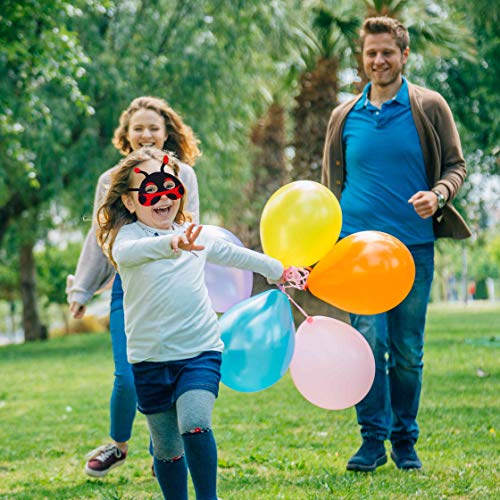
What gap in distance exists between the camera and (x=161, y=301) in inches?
125

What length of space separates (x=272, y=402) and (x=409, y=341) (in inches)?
126

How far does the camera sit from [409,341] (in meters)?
4.25

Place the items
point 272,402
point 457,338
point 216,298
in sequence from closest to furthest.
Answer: point 216,298, point 272,402, point 457,338

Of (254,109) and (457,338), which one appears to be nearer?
(457,338)

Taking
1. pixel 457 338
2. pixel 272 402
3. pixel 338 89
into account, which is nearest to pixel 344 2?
pixel 338 89

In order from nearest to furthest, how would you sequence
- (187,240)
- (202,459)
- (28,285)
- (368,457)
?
(187,240)
(202,459)
(368,457)
(28,285)

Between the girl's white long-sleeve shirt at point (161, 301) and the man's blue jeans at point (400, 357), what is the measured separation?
47.7 inches

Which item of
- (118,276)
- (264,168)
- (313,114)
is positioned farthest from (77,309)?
(264,168)

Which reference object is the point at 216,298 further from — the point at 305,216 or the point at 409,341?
the point at 409,341

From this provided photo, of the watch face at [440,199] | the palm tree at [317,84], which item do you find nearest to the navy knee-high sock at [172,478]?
the watch face at [440,199]

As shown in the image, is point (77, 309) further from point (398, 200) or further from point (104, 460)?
point (398, 200)

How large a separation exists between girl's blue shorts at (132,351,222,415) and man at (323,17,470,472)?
1273 mm

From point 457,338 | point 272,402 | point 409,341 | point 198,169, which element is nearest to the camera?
point 409,341

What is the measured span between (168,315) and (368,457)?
155 cm
